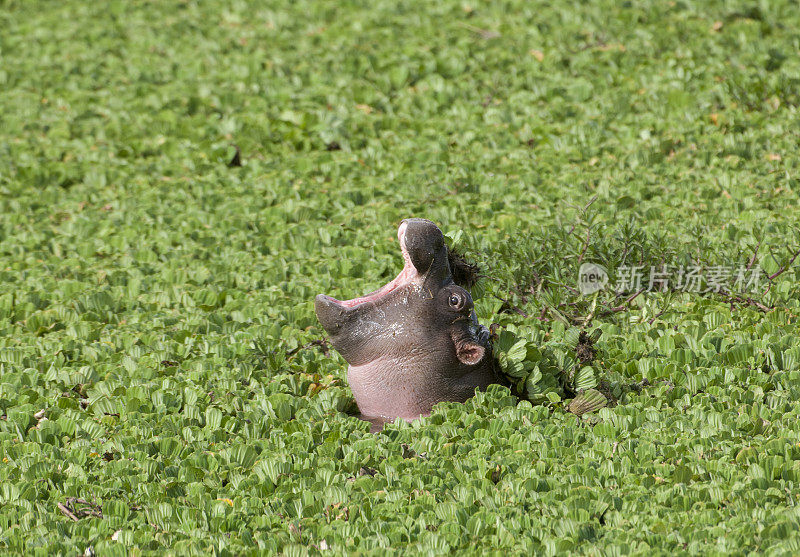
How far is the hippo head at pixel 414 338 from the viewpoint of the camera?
4637mm

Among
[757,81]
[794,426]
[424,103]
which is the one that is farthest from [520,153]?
[794,426]

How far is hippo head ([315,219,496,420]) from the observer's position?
4.64m

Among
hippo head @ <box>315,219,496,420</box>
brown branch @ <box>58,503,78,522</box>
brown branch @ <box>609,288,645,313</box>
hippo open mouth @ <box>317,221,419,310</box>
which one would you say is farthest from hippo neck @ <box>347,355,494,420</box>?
brown branch @ <box>58,503,78,522</box>

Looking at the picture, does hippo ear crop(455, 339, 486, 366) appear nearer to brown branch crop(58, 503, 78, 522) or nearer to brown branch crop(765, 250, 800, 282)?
brown branch crop(58, 503, 78, 522)

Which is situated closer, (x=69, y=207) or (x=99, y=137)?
(x=69, y=207)

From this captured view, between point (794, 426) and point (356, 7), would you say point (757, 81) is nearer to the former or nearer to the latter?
point (356, 7)

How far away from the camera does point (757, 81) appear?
27.7 feet

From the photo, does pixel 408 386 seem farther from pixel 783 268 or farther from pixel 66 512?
pixel 783 268

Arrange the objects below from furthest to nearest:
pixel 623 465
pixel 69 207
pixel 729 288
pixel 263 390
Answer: pixel 69 207 → pixel 729 288 → pixel 263 390 → pixel 623 465

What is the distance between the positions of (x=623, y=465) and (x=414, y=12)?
23.8 ft

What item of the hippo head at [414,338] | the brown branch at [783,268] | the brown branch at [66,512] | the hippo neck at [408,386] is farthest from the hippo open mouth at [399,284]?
the brown branch at [783,268]

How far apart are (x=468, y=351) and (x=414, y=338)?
0.25 m

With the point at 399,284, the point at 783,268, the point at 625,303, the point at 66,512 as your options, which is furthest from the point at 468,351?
the point at 783,268

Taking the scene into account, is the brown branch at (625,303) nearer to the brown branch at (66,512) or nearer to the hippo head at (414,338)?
the hippo head at (414,338)
